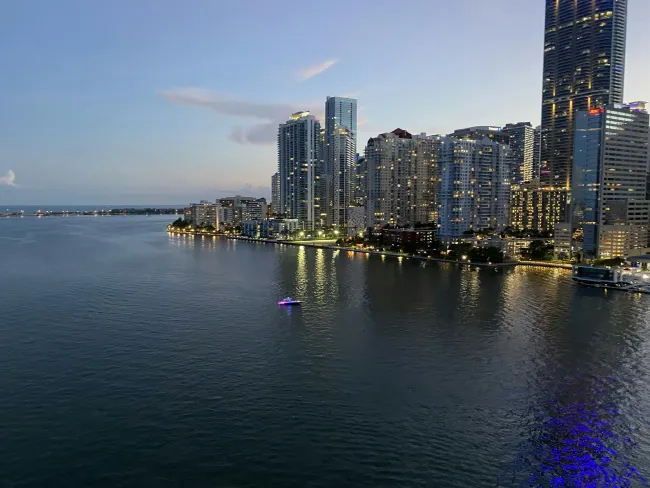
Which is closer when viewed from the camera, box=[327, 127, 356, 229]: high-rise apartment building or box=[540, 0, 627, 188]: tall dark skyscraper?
box=[540, 0, 627, 188]: tall dark skyscraper

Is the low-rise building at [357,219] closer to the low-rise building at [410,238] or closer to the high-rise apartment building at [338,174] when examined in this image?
the high-rise apartment building at [338,174]

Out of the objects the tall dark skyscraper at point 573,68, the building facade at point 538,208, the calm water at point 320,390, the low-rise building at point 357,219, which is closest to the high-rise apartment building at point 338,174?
the low-rise building at point 357,219

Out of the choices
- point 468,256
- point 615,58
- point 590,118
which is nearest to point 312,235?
point 468,256

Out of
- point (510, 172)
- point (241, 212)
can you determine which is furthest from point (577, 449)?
point (241, 212)

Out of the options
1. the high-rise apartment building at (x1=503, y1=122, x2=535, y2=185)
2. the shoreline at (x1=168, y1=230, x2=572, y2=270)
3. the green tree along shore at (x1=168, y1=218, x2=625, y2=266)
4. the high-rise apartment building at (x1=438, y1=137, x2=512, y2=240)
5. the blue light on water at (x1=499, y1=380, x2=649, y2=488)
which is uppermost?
the high-rise apartment building at (x1=503, y1=122, x2=535, y2=185)

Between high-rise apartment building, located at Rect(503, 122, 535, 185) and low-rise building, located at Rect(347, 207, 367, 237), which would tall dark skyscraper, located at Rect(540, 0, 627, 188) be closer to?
high-rise apartment building, located at Rect(503, 122, 535, 185)

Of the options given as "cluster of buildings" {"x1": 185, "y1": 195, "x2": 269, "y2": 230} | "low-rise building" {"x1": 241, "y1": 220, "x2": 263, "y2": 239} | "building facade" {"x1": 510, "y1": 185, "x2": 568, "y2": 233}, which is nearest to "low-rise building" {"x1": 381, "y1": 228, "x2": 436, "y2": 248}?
"building facade" {"x1": 510, "y1": 185, "x2": 568, "y2": 233}
